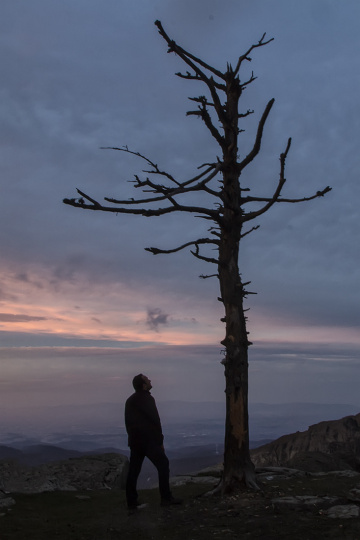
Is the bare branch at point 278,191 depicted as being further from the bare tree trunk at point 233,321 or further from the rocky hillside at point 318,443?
the rocky hillside at point 318,443

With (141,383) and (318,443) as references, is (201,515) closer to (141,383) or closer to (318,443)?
(141,383)

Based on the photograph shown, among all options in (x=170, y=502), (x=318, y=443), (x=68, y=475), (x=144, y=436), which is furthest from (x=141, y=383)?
(x=318, y=443)

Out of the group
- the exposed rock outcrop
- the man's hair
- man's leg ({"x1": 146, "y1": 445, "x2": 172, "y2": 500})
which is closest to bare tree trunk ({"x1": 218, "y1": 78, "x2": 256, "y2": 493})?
man's leg ({"x1": 146, "y1": 445, "x2": 172, "y2": 500})

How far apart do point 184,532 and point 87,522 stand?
2.78 metres

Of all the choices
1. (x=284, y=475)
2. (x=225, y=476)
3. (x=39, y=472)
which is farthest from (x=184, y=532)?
(x=39, y=472)

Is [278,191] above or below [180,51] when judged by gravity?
below

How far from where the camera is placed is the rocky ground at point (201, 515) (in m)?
8.59

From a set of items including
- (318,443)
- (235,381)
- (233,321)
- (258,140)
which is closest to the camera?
(235,381)

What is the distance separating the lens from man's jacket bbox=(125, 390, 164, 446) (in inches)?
441

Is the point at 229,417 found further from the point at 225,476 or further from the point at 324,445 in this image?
the point at 324,445

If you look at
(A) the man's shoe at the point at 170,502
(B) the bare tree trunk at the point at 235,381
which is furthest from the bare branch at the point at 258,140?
(A) the man's shoe at the point at 170,502

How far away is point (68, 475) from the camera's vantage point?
1631 centimetres

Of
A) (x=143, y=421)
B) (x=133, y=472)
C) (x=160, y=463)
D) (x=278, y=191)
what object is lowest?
(x=133, y=472)

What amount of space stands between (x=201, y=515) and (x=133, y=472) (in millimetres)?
2011
